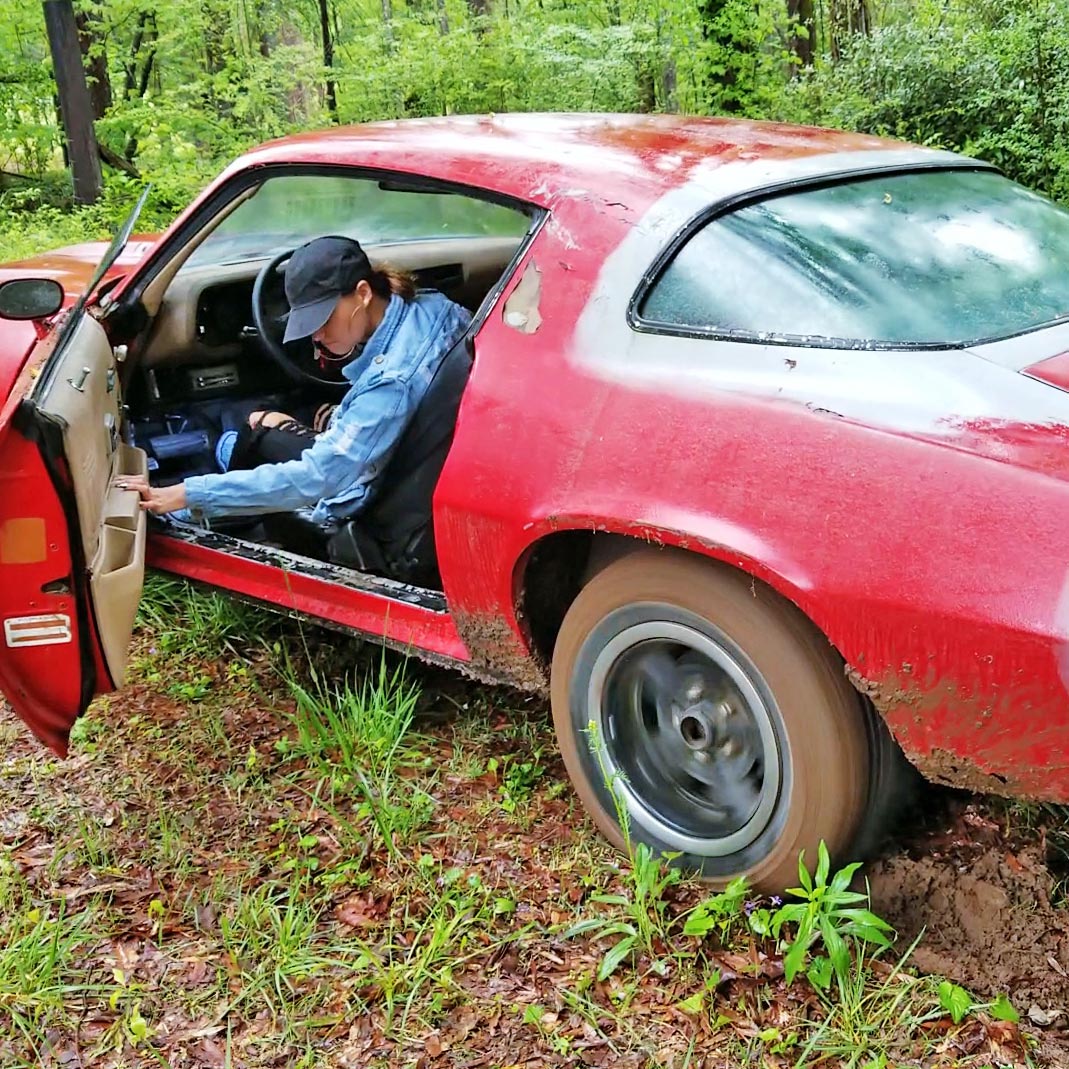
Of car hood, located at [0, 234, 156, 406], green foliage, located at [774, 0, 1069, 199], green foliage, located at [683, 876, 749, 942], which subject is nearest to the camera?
green foliage, located at [683, 876, 749, 942]

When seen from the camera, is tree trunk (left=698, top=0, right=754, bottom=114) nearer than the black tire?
No

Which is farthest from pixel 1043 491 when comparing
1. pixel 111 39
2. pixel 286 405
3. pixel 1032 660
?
pixel 111 39

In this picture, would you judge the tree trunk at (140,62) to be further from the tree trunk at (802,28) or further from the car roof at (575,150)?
the car roof at (575,150)

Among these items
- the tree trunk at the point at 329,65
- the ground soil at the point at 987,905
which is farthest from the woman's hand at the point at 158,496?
the tree trunk at the point at 329,65

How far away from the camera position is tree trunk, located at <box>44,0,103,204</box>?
26.9ft

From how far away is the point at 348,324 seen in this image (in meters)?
3.02

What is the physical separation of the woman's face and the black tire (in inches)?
46.1

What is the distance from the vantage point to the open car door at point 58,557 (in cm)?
246

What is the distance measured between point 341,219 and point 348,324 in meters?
1.47

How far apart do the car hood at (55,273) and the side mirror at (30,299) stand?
157mm

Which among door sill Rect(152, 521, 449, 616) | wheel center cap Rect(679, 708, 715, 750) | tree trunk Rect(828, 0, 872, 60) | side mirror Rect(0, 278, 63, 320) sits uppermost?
tree trunk Rect(828, 0, 872, 60)

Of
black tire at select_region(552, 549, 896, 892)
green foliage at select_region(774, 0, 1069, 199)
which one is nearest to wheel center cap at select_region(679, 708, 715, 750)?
black tire at select_region(552, 549, 896, 892)

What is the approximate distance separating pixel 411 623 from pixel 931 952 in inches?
58.1

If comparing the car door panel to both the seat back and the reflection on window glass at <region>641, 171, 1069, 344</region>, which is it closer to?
the seat back
